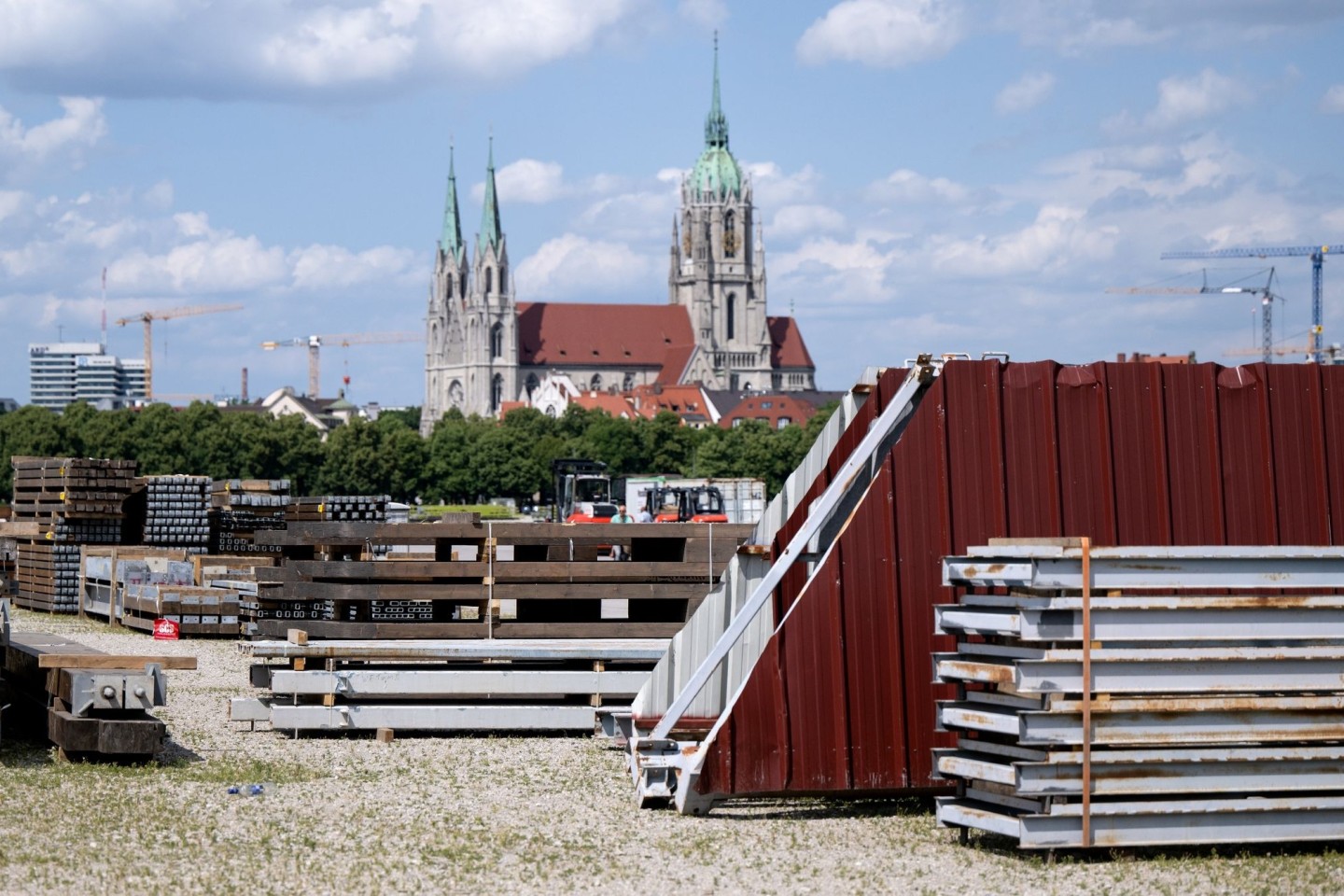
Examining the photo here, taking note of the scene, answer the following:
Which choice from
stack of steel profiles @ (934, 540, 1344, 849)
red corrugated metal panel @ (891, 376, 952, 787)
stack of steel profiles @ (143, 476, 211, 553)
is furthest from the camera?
stack of steel profiles @ (143, 476, 211, 553)

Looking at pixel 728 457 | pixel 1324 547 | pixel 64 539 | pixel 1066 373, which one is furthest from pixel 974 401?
pixel 728 457

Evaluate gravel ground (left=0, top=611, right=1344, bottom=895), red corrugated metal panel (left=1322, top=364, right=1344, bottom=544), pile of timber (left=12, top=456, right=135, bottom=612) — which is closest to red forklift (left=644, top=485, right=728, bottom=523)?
pile of timber (left=12, top=456, right=135, bottom=612)

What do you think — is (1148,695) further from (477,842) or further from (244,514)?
(244,514)

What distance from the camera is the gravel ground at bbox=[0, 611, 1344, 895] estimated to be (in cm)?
1012

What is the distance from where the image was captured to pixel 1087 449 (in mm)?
12297

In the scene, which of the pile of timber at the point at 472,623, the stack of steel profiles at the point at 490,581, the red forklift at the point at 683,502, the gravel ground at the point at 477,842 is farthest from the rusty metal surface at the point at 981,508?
the red forklift at the point at 683,502

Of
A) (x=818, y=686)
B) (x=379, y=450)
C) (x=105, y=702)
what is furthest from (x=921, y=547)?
(x=379, y=450)

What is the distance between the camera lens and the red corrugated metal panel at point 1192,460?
40.6 feet

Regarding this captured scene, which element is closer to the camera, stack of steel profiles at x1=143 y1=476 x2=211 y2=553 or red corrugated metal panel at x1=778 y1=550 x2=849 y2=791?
red corrugated metal panel at x1=778 y1=550 x2=849 y2=791

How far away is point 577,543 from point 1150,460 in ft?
19.3

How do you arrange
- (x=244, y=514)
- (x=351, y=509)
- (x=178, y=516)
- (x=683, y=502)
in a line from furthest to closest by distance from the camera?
(x=683, y=502), (x=178, y=516), (x=244, y=514), (x=351, y=509)

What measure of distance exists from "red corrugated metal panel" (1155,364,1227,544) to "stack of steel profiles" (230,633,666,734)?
16.9 feet

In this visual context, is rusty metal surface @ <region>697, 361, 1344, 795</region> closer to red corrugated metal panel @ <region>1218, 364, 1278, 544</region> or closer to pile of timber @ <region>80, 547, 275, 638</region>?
red corrugated metal panel @ <region>1218, 364, 1278, 544</region>

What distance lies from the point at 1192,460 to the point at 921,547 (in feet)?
6.12
